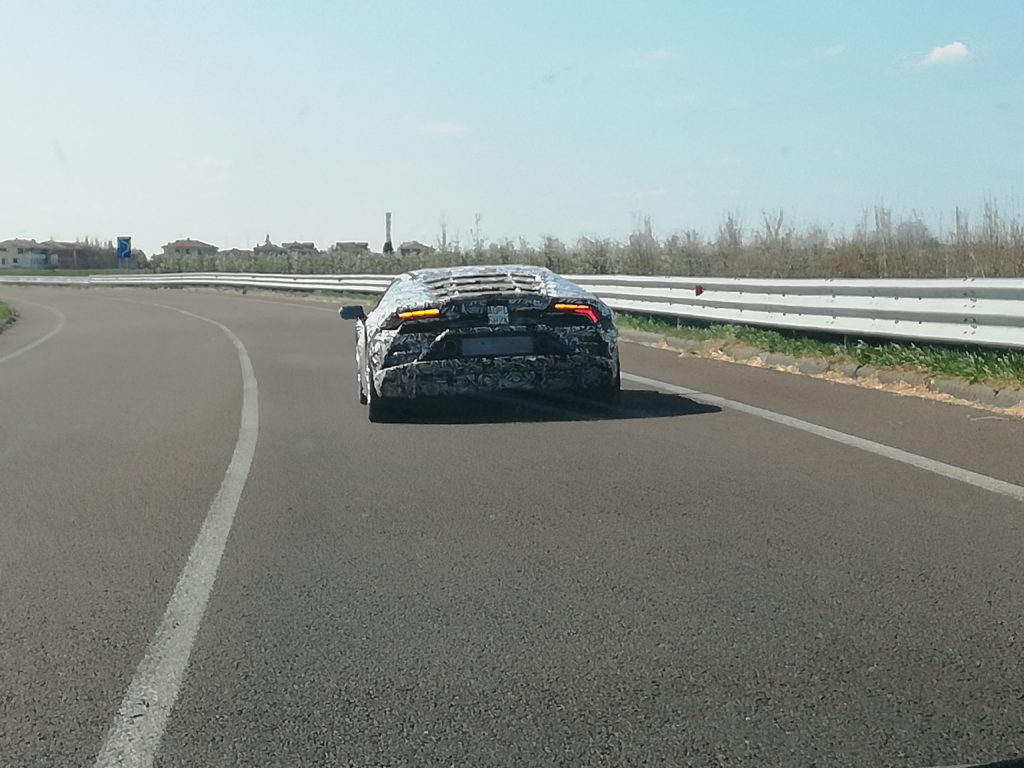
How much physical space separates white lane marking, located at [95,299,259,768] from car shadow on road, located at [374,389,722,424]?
130 inches

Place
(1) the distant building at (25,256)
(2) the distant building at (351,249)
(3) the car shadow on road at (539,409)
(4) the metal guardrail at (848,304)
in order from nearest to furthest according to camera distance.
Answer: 1. (3) the car shadow on road at (539,409)
2. (4) the metal guardrail at (848,304)
3. (2) the distant building at (351,249)
4. (1) the distant building at (25,256)

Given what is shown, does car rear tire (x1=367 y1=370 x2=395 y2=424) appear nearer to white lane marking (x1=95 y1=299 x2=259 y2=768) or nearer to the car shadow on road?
the car shadow on road

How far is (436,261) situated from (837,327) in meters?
34.6

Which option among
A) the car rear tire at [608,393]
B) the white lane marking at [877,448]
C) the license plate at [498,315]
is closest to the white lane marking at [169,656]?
the license plate at [498,315]

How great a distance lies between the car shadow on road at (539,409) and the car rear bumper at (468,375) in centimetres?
25

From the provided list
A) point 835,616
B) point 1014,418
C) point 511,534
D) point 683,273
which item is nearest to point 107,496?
point 511,534

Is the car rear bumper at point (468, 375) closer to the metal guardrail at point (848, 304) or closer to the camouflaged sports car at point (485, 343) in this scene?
the camouflaged sports car at point (485, 343)

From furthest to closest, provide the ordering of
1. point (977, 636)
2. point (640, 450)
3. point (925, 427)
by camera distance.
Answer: point (925, 427) → point (640, 450) → point (977, 636)

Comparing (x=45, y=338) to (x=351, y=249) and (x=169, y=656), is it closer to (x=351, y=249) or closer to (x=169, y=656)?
(x=169, y=656)

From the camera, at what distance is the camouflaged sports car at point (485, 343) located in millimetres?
10703

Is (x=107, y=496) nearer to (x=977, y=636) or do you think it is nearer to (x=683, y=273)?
(x=977, y=636)

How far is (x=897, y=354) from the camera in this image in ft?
42.4

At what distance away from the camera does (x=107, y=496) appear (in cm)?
790

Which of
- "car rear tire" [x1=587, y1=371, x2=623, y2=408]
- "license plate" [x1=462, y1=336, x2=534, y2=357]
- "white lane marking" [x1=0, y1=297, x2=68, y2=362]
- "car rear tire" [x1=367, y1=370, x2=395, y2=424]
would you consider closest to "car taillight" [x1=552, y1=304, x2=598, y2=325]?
"license plate" [x1=462, y1=336, x2=534, y2=357]
